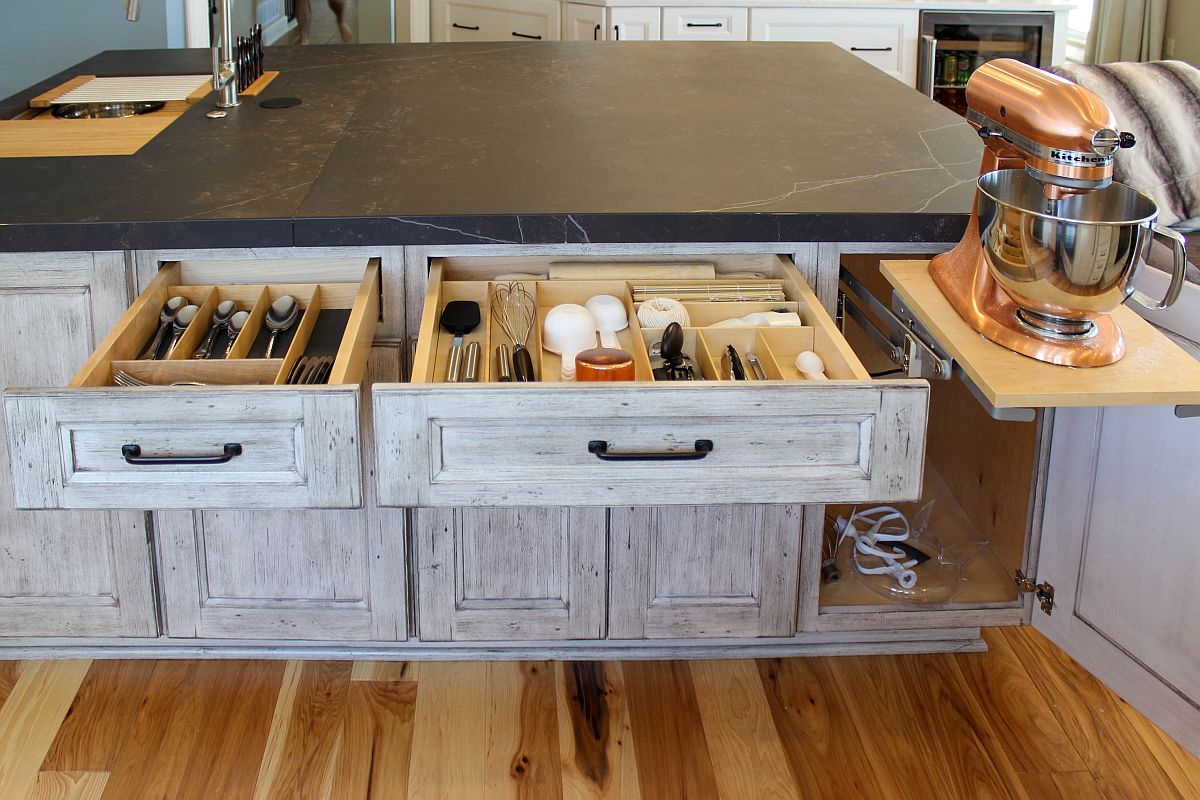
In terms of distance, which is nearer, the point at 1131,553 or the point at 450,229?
the point at 450,229

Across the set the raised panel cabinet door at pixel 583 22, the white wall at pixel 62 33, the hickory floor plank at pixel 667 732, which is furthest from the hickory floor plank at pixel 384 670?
the raised panel cabinet door at pixel 583 22

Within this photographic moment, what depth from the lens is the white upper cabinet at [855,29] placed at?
505 cm

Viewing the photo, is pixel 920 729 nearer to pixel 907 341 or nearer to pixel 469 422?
pixel 907 341

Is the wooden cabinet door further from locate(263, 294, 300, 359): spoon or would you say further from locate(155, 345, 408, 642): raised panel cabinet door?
locate(263, 294, 300, 359): spoon

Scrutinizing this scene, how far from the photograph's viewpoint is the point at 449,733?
1830 mm

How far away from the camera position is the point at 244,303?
1.72 metres

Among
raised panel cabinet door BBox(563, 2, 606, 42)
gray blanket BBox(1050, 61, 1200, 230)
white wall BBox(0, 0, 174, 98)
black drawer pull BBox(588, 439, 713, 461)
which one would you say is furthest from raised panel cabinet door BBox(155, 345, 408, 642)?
raised panel cabinet door BBox(563, 2, 606, 42)

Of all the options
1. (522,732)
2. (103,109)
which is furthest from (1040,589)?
(103,109)

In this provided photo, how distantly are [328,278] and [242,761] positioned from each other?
712 millimetres

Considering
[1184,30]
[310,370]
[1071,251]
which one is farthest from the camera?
[1184,30]

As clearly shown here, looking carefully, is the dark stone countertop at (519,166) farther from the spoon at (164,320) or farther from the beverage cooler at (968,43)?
the beverage cooler at (968,43)

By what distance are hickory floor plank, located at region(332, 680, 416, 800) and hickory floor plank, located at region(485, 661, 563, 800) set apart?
13cm

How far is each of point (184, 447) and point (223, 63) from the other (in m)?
1.09

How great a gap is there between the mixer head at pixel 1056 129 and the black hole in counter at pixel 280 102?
Result: 1.32 m
